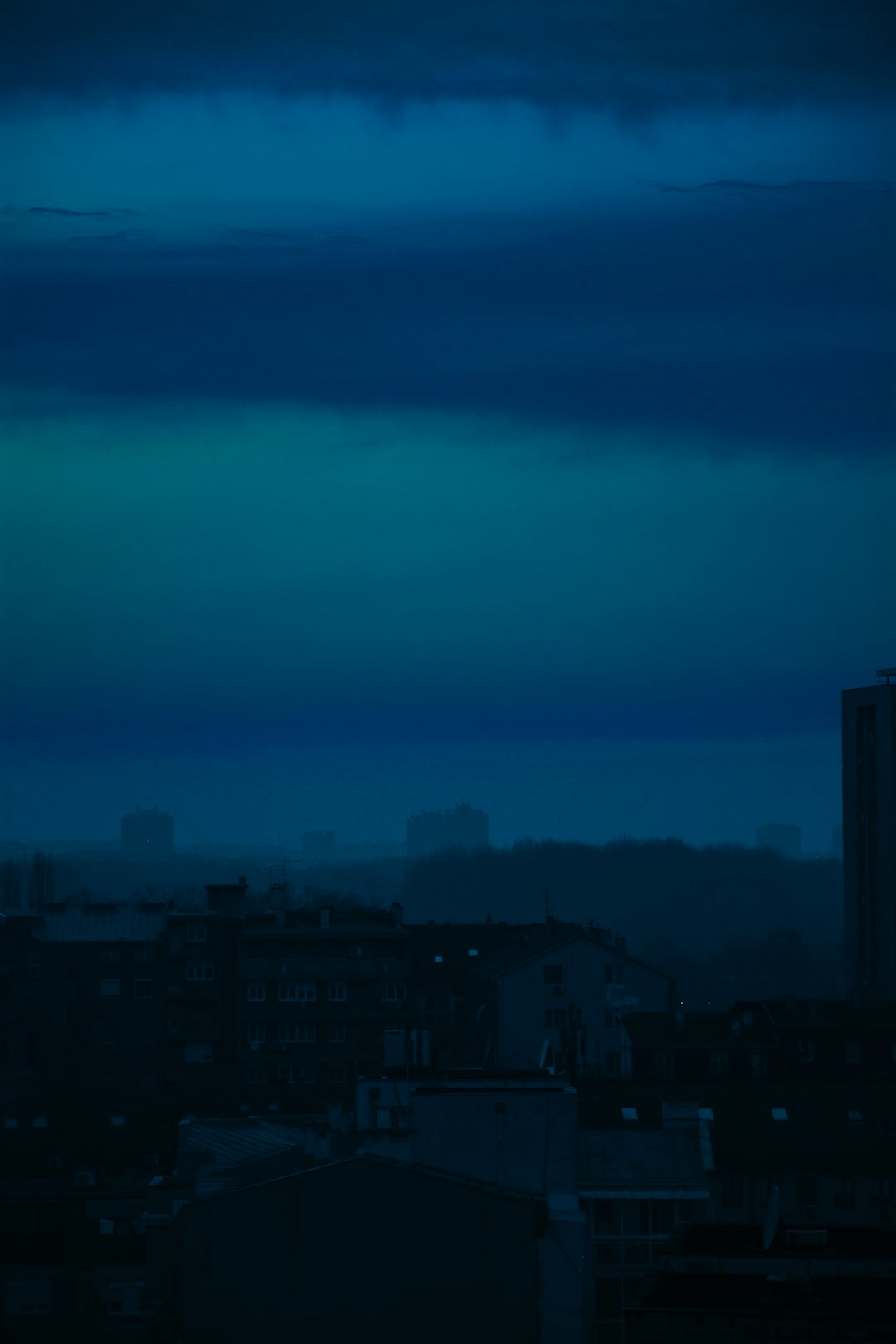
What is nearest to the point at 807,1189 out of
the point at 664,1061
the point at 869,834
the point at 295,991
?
the point at 664,1061

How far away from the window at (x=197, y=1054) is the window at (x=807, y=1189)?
45.3ft

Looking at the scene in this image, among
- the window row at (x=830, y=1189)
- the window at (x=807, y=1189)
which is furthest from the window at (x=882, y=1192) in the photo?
the window at (x=807, y=1189)

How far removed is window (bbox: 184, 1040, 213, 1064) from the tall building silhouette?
49.5 ft

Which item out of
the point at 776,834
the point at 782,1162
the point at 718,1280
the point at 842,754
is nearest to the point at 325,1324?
the point at 718,1280

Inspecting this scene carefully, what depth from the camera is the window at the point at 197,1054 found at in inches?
1233

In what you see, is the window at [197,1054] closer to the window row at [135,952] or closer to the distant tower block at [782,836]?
the window row at [135,952]

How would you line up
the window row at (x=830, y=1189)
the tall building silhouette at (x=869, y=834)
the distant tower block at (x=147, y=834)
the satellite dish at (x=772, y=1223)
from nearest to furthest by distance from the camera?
1. the satellite dish at (x=772, y=1223)
2. the window row at (x=830, y=1189)
3. the tall building silhouette at (x=869, y=834)
4. the distant tower block at (x=147, y=834)

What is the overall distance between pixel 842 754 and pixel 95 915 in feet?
58.9

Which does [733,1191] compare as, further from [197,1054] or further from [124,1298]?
[197,1054]

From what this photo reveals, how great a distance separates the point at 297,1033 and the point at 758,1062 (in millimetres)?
7685

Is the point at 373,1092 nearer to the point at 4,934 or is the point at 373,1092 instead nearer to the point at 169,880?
the point at 4,934

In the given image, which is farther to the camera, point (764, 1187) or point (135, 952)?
point (135, 952)

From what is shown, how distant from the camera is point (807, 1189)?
19.5 m

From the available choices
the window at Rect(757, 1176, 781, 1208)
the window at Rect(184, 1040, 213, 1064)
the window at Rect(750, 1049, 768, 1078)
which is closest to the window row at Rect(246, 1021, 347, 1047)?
the window at Rect(184, 1040, 213, 1064)
